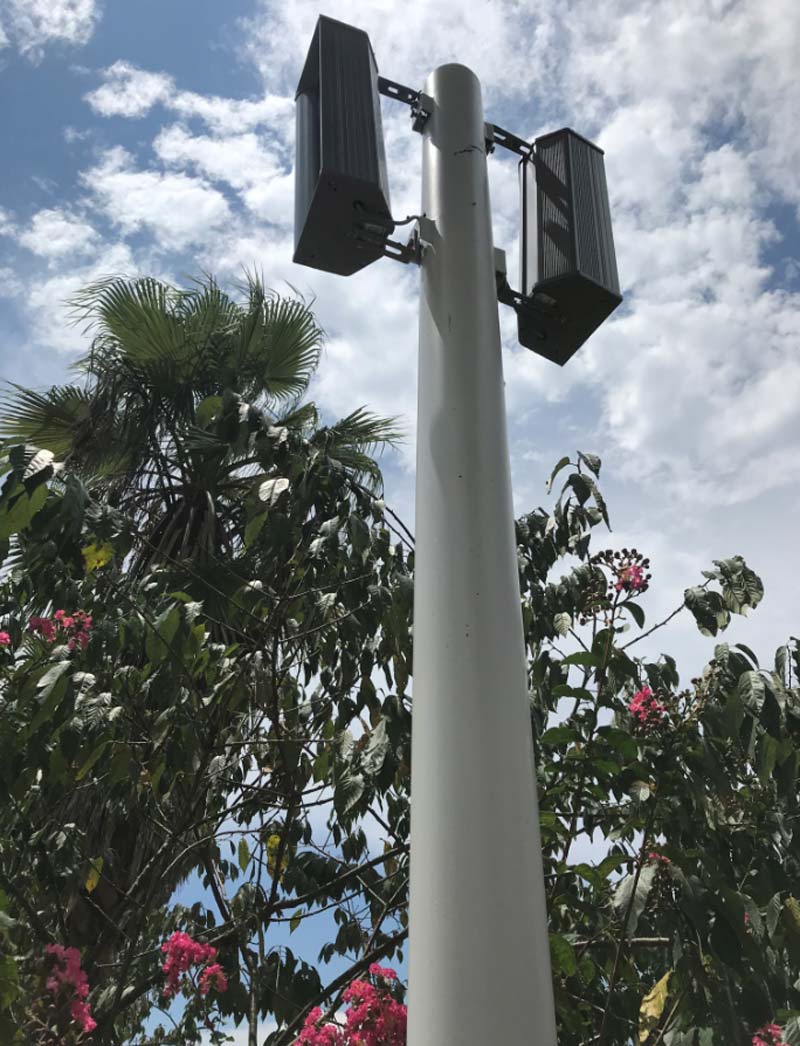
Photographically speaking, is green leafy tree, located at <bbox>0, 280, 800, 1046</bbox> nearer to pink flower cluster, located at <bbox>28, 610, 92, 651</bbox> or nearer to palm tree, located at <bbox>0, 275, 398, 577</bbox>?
pink flower cluster, located at <bbox>28, 610, 92, 651</bbox>

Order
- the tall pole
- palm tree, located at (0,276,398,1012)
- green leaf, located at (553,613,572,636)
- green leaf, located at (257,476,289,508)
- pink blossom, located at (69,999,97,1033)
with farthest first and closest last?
palm tree, located at (0,276,398,1012) → green leaf, located at (553,613,572,636) → green leaf, located at (257,476,289,508) → pink blossom, located at (69,999,97,1033) → the tall pole

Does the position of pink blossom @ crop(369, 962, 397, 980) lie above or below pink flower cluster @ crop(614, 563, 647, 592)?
below

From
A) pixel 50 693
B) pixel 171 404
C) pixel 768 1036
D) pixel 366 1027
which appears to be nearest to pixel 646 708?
pixel 768 1036

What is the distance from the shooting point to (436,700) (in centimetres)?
115

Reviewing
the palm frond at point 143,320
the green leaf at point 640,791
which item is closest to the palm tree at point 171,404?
the palm frond at point 143,320

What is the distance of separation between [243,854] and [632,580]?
1.76 m

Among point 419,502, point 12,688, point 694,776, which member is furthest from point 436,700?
point 12,688

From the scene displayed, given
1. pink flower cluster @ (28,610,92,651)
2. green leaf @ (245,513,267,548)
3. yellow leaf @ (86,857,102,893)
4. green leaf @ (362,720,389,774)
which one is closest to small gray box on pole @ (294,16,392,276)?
green leaf @ (245,513,267,548)

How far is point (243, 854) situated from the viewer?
3043 millimetres

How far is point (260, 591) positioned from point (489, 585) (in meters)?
1.51

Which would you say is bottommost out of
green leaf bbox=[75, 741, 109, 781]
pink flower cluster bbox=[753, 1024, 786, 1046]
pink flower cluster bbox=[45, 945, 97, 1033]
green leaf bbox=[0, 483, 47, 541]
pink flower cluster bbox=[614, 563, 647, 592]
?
pink flower cluster bbox=[753, 1024, 786, 1046]

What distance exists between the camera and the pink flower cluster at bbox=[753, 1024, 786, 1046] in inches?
68.3

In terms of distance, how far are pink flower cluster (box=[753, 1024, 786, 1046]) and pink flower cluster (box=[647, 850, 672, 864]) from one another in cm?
35

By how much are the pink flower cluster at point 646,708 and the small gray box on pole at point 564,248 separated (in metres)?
0.83
